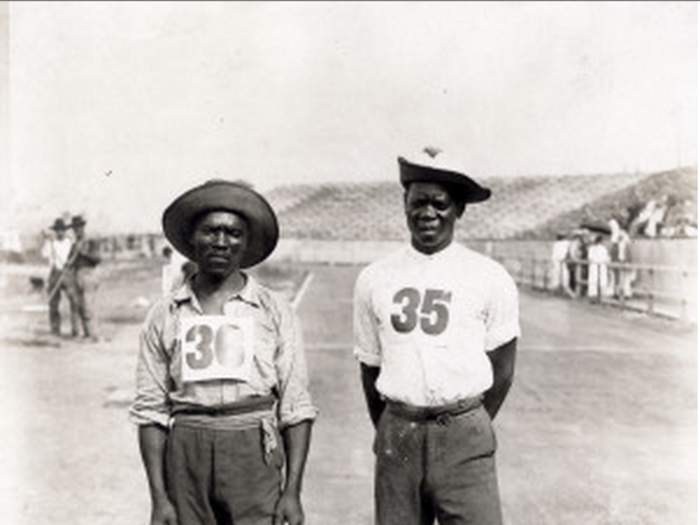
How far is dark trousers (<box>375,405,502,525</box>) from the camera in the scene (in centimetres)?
303

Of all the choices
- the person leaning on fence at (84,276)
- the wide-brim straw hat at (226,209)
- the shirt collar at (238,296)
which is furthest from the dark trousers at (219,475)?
the person leaning on fence at (84,276)

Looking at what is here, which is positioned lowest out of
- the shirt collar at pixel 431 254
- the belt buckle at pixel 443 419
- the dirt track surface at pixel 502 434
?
the dirt track surface at pixel 502 434

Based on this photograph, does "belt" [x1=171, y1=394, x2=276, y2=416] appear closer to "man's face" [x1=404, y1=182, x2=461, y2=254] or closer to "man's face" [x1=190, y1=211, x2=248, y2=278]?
"man's face" [x1=190, y1=211, x2=248, y2=278]

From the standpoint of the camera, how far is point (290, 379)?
3.01 meters

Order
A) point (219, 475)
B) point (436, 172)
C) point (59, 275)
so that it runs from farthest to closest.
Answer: point (59, 275) < point (436, 172) < point (219, 475)

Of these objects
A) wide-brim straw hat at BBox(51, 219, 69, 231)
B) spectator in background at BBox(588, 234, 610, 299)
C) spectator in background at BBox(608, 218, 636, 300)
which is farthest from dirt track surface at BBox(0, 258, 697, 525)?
spectator in background at BBox(588, 234, 610, 299)

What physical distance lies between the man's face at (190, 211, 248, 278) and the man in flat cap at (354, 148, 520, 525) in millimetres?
505

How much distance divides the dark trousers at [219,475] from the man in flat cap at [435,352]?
→ 47cm

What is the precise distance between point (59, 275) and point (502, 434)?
7779 millimetres

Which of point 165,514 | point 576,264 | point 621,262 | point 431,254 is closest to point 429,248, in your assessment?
point 431,254

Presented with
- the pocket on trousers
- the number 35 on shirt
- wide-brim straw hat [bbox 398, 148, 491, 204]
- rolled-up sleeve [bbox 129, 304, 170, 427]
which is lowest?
the pocket on trousers

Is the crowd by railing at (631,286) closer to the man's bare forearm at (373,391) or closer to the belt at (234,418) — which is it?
the man's bare forearm at (373,391)

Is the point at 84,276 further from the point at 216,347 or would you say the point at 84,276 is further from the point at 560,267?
the point at 560,267

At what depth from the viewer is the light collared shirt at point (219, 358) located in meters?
2.92
